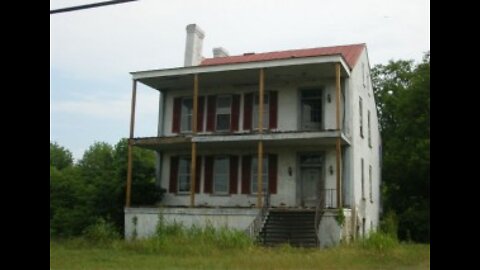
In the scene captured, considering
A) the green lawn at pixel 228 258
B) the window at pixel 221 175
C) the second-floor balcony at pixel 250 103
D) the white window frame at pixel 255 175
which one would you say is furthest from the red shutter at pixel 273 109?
the green lawn at pixel 228 258

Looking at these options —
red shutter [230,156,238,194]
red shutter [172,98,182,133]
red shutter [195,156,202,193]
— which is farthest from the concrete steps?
red shutter [172,98,182,133]

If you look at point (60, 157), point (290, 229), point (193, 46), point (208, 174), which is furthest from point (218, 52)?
point (60, 157)

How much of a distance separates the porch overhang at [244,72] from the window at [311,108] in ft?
2.30

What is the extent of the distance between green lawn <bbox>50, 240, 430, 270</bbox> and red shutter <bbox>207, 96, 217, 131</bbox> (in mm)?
7691

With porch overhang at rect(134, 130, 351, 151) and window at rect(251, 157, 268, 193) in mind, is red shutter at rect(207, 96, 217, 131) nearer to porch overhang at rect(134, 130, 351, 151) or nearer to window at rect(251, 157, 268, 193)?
porch overhang at rect(134, 130, 351, 151)

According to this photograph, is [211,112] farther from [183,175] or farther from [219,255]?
[219,255]

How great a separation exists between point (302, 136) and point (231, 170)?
176 inches

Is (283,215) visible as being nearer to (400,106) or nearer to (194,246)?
(194,246)

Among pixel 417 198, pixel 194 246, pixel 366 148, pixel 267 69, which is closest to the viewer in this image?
pixel 194 246

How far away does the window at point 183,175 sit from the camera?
24469 mm

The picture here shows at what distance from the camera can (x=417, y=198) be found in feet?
104

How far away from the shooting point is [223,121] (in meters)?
24.4

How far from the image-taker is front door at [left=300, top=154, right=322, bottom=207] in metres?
22.2

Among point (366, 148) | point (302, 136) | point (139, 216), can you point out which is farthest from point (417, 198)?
point (139, 216)
